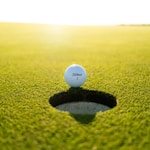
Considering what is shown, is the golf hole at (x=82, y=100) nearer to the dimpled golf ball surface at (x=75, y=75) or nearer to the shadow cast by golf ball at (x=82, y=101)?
the shadow cast by golf ball at (x=82, y=101)

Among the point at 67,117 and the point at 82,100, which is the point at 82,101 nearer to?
the point at 82,100

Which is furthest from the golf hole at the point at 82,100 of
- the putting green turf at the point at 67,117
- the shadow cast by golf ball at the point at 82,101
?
the putting green turf at the point at 67,117

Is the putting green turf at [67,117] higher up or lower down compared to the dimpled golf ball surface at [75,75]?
lower down

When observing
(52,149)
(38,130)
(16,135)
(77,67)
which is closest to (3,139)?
(16,135)

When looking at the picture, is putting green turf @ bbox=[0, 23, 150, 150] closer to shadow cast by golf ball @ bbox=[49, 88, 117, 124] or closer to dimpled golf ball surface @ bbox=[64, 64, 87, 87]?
shadow cast by golf ball @ bbox=[49, 88, 117, 124]

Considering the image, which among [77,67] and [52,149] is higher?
[77,67]

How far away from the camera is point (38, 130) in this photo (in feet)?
16.0

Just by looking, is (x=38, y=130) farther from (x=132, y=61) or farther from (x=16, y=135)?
(x=132, y=61)

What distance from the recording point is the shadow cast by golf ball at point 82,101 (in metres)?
6.46

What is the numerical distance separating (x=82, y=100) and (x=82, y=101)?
5 cm

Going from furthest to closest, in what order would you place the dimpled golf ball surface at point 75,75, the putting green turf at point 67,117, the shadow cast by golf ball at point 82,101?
the dimpled golf ball surface at point 75,75 < the shadow cast by golf ball at point 82,101 < the putting green turf at point 67,117

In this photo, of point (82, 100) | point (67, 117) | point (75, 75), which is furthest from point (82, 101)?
point (67, 117)

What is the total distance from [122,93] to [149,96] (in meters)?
0.68

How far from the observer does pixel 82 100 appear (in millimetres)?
7000
